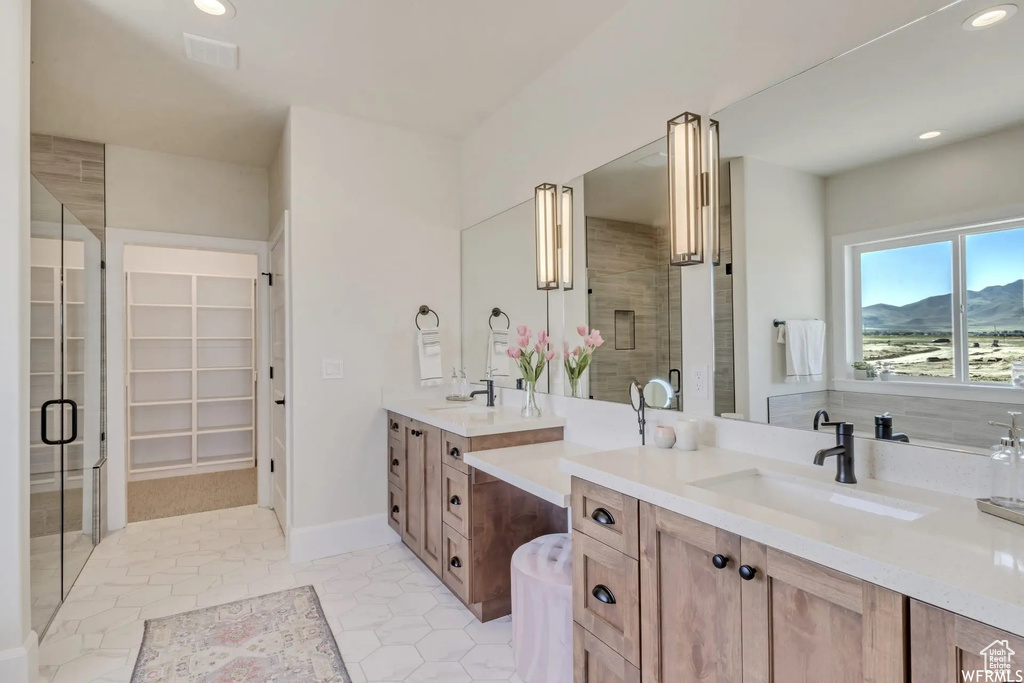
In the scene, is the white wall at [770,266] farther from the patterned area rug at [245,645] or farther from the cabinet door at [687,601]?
the patterned area rug at [245,645]

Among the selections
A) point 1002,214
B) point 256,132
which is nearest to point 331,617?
point 1002,214

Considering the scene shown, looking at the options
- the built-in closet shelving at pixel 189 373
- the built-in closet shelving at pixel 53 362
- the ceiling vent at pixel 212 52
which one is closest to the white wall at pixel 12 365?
the built-in closet shelving at pixel 53 362

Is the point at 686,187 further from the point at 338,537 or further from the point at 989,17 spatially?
the point at 338,537

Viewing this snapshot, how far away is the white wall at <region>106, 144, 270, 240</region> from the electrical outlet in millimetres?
3585

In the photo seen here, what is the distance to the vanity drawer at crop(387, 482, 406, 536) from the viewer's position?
10.2ft

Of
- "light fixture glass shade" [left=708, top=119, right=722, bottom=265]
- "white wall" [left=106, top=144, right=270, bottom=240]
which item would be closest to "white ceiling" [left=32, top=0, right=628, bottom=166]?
"white wall" [left=106, top=144, right=270, bottom=240]

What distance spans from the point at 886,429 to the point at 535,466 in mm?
1134

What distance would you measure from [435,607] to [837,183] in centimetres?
236

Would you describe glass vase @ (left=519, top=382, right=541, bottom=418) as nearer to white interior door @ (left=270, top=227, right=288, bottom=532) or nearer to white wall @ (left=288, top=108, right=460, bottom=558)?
white wall @ (left=288, top=108, right=460, bottom=558)

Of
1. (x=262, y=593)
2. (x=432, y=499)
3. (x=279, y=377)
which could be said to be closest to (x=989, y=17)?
(x=432, y=499)

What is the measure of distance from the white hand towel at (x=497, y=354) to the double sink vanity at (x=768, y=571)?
105 centimetres

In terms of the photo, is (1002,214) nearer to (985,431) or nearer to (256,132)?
(985,431)

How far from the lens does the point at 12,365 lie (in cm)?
185

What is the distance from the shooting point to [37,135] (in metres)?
3.44
